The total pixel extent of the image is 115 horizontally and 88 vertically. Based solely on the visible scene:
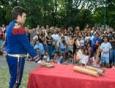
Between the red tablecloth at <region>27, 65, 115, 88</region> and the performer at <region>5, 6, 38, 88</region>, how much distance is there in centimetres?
43

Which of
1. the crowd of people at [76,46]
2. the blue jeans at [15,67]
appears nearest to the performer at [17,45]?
the blue jeans at [15,67]

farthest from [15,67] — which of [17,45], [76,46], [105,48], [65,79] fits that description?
[76,46]

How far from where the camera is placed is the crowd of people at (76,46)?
57.8 ft

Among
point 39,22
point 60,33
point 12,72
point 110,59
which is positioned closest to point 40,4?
Answer: point 39,22

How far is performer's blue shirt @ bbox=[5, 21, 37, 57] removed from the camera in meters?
7.62

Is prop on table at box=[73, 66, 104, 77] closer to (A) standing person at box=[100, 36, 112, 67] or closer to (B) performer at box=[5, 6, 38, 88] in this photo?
(B) performer at box=[5, 6, 38, 88]

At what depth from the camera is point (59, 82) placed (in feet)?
23.0

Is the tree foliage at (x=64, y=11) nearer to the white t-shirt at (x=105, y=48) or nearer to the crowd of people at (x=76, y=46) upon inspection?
the crowd of people at (x=76, y=46)

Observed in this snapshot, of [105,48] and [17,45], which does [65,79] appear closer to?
[17,45]

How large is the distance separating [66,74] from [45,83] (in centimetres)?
35

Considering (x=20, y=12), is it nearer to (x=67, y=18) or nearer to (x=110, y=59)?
(x=110, y=59)

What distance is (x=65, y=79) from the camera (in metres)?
6.96

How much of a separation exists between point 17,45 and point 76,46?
12.0 metres

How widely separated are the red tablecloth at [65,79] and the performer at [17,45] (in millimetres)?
426
